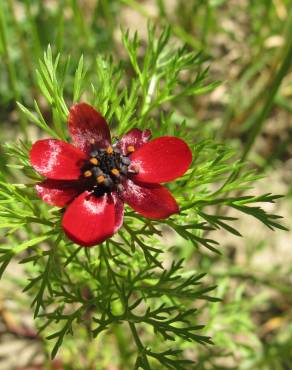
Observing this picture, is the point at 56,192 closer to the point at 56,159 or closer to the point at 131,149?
the point at 56,159

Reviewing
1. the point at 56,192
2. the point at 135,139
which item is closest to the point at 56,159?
the point at 56,192

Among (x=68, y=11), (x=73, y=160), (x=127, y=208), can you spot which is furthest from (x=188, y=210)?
(x=68, y=11)

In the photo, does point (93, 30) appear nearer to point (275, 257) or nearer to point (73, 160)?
point (275, 257)

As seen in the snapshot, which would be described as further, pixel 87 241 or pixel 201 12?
pixel 201 12

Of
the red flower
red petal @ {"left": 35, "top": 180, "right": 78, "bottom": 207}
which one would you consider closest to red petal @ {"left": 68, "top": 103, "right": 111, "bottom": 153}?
the red flower

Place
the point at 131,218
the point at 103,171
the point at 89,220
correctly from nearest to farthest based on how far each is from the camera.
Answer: the point at 89,220
the point at 103,171
the point at 131,218
